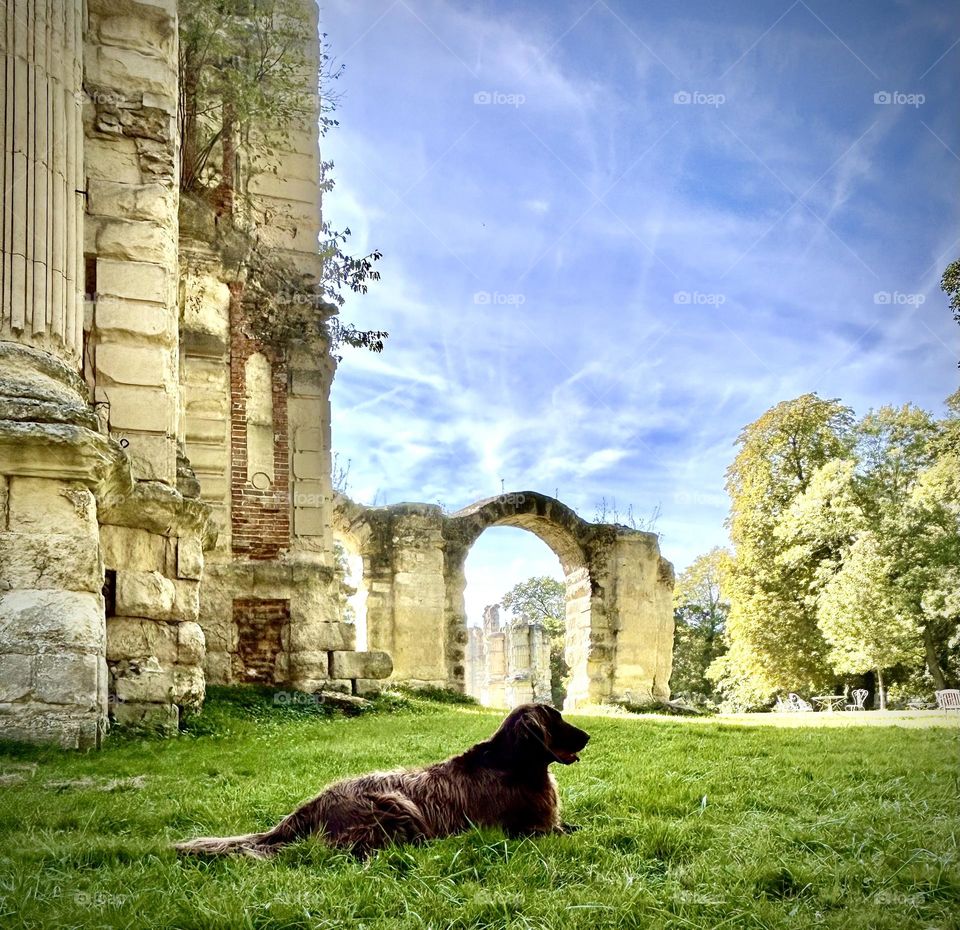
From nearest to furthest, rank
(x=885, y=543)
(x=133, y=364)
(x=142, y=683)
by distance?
(x=142, y=683)
(x=133, y=364)
(x=885, y=543)

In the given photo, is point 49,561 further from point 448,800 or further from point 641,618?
point 641,618

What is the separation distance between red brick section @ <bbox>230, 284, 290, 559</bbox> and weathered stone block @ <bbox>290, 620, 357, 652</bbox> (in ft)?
3.43

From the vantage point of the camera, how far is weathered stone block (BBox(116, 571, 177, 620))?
8.09 metres

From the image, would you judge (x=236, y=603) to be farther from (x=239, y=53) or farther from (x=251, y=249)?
(x=239, y=53)

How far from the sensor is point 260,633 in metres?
12.1

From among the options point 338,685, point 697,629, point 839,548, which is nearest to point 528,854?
point 338,685

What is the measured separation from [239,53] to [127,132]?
5.05m

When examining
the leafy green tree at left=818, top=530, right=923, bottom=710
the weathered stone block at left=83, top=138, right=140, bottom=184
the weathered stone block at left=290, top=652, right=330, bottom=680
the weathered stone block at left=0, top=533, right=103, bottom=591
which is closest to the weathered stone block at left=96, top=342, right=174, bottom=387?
the weathered stone block at left=83, top=138, right=140, bottom=184

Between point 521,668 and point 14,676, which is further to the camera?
point 521,668

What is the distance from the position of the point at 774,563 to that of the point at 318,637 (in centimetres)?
1676

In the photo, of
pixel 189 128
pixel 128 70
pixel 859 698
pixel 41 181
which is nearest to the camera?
pixel 41 181

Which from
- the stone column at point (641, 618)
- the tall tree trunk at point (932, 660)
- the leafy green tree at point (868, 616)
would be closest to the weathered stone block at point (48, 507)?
the stone column at point (641, 618)

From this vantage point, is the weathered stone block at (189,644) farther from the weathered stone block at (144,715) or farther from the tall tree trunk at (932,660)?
the tall tree trunk at (932,660)

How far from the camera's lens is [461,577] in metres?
17.4
